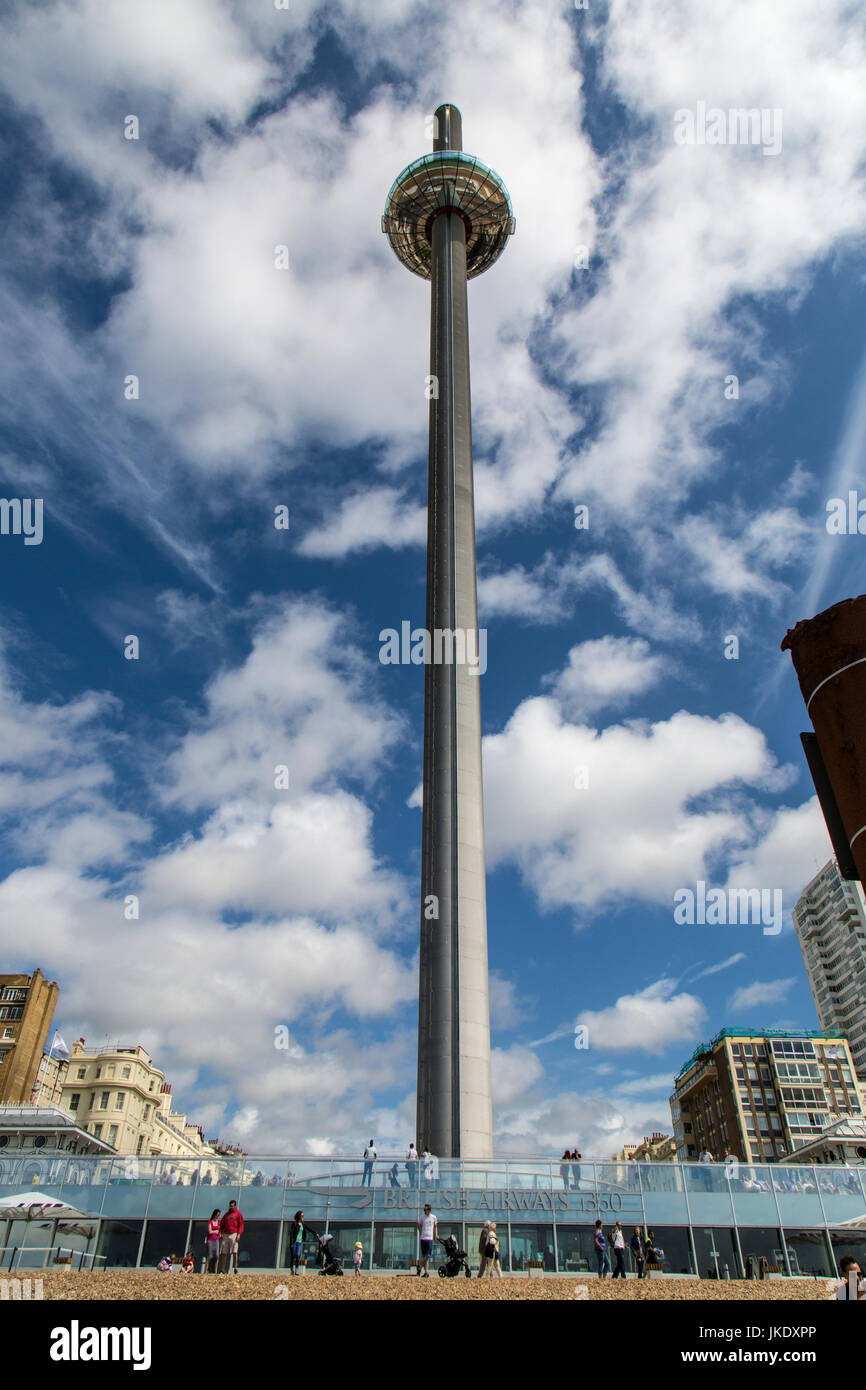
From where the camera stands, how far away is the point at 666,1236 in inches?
976

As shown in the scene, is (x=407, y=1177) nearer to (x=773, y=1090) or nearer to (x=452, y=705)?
(x=452, y=705)

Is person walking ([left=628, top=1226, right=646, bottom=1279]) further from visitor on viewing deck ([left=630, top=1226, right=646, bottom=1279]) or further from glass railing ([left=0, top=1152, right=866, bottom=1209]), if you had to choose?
glass railing ([left=0, top=1152, right=866, bottom=1209])

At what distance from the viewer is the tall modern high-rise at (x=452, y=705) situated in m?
40.3

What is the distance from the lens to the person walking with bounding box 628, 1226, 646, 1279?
23.5 metres

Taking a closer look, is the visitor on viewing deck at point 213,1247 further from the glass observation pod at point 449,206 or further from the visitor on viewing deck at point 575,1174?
the glass observation pod at point 449,206

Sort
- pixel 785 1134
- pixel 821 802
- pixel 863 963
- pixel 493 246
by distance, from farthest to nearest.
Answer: pixel 863 963, pixel 785 1134, pixel 493 246, pixel 821 802

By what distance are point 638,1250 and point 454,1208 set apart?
16.5 feet

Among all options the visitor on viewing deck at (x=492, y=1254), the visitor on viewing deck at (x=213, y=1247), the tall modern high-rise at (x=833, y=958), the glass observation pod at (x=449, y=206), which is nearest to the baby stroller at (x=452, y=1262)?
the visitor on viewing deck at (x=492, y=1254)

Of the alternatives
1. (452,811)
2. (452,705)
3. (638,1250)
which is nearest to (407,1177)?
(638,1250)
